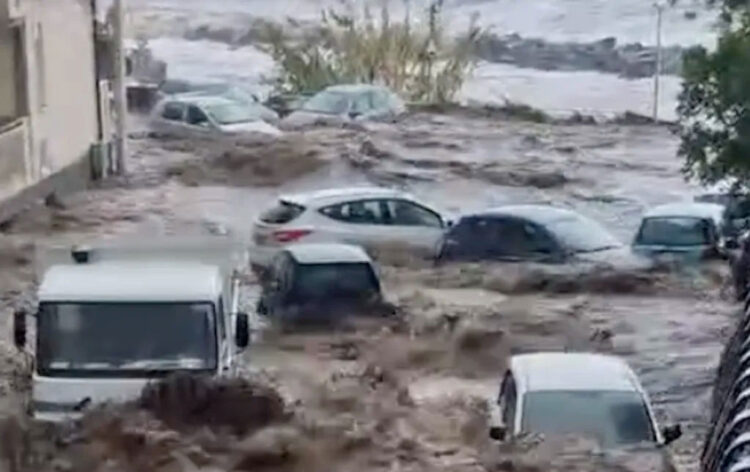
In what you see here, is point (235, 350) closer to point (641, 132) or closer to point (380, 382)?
point (380, 382)

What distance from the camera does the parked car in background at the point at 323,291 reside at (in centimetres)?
2188

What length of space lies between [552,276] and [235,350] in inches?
344

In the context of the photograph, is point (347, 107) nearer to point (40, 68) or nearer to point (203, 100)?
point (203, 100)

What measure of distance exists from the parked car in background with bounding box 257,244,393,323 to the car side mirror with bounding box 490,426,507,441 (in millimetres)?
7466

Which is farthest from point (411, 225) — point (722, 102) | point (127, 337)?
point (127, 337)

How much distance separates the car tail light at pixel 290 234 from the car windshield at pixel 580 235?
10.0 feet

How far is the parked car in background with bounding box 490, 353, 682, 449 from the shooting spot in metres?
14.2

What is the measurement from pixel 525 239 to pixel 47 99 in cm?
942

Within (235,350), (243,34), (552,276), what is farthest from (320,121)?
(235,350)

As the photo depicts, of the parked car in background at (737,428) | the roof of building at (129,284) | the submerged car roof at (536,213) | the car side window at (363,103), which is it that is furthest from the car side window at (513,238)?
the parked car in background at (737,428)

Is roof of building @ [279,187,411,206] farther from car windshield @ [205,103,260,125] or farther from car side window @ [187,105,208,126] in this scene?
car windshield @ [205,103,260,125]

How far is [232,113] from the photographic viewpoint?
39969 millimetres

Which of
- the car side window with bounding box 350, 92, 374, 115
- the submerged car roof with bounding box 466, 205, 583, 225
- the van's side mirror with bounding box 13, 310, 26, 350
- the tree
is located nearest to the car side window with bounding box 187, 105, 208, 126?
the car side window with bounding box 350, 92, 374, 115

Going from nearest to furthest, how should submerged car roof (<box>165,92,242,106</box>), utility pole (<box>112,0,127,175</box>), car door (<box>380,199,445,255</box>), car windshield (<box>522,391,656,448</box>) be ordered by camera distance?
1. car windshield (<box>522,391,656,448</box>)
2. car door (<box>380,199,445,255</box>)
3. utility pole (<box>112,0,127,175</box>)
4. submerged car roof (<box>165,92,242,106</box>)
